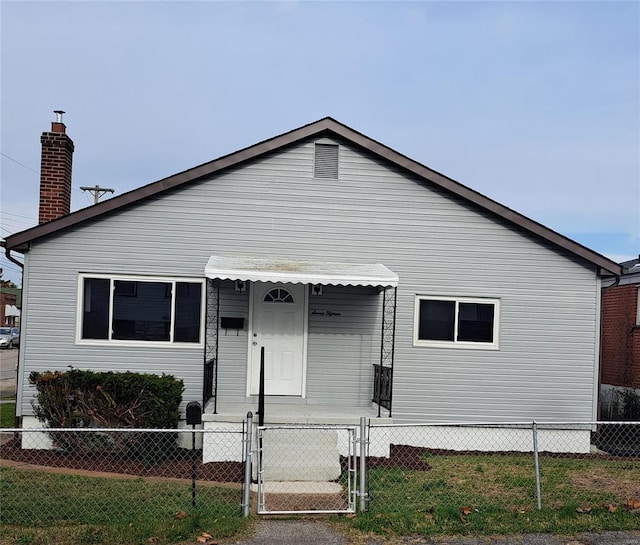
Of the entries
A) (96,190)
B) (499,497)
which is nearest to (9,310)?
(96,190)

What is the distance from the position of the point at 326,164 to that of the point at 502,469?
5792 mm

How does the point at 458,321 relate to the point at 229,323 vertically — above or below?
above

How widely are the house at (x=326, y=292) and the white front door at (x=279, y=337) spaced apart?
1.1 inches

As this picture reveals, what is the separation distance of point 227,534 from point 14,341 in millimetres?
44502

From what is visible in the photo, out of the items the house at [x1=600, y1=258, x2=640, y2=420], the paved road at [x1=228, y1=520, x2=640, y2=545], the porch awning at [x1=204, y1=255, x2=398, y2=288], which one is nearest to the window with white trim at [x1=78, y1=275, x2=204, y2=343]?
the porch awning at [x1=204, y1=255, x2=398, y2=288]

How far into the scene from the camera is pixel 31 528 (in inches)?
248

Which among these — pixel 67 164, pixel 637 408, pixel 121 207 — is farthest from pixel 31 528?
pixel 637 408

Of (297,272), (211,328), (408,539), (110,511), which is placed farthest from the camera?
(211,328)

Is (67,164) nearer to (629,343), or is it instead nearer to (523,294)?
(523,294)

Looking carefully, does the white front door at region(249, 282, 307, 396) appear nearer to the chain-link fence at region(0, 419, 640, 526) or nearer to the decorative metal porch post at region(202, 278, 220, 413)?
the decorative metal porch post at region(202, 278, 220, 413)

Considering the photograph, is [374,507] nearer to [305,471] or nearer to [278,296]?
[305,471]

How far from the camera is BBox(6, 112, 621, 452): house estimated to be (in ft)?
37.2

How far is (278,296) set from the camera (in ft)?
38.6

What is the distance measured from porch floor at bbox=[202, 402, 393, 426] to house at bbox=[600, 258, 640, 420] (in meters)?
7.59
